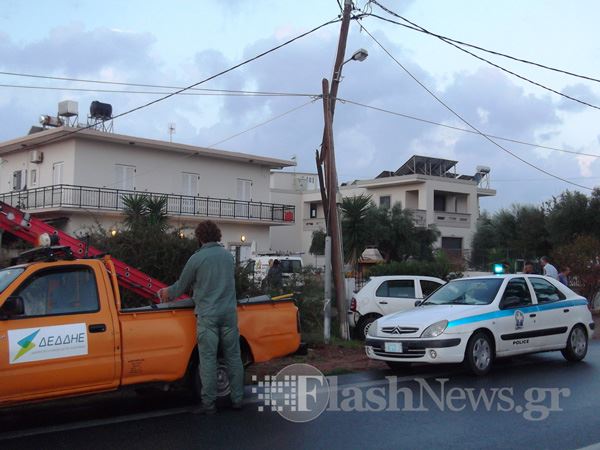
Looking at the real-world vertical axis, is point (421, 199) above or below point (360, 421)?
above

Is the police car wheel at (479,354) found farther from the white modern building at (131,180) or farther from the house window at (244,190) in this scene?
the house window at (244,190)

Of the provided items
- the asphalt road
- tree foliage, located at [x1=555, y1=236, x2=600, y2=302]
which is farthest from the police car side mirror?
tree foliage, located at [x1=555, y1=236, x2=600, y2=302]

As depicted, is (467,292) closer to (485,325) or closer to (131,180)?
(485,325)

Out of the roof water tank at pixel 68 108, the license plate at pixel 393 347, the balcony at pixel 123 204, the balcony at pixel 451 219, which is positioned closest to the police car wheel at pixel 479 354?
the license plate at pixel 393 347

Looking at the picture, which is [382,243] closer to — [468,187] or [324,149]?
[468,187]

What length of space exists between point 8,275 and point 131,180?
2708 centimetres

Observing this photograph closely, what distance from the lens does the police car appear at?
973 centimetres

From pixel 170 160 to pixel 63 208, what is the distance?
245 inches

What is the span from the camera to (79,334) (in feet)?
22.1

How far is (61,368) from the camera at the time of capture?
658cm

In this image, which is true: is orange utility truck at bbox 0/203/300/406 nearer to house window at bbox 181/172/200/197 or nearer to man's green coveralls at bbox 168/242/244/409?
man's green coveralls at bbox 168/242/244/409

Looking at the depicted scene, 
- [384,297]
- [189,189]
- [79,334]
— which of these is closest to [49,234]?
[79,334]

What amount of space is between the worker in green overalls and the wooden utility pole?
6.71 meters

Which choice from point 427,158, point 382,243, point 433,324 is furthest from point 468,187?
point 433,324
